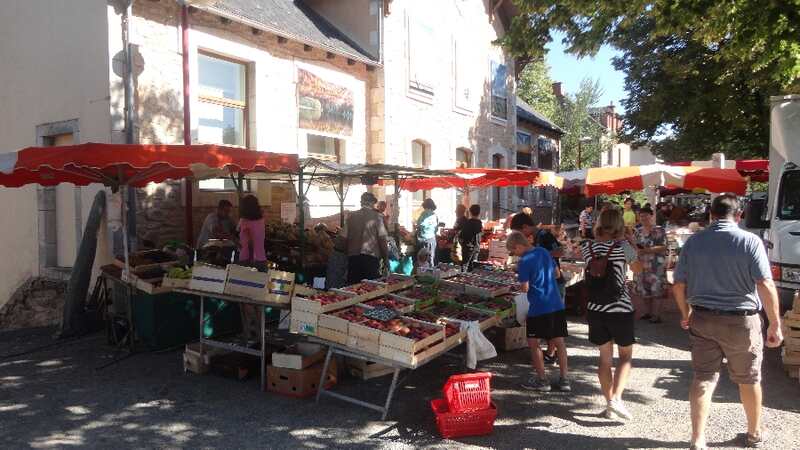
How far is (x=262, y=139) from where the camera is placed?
9.83m

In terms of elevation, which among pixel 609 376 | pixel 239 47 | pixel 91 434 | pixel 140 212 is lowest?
pixel 91 434

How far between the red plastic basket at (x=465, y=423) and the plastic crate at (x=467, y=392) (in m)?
0.04

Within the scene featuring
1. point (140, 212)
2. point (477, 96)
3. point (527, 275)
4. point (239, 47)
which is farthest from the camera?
point (477, 96)

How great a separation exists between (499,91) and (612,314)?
13.7m

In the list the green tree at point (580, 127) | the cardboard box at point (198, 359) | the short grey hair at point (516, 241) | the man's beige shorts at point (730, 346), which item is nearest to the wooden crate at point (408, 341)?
the short grey hair at point (516, 241)

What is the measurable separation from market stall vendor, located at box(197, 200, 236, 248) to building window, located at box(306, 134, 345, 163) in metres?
3.05

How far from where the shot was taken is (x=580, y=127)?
31.7m

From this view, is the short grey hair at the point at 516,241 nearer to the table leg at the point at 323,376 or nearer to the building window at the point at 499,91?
the table leg at the point at 323,376

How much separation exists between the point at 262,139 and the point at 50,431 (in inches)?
248

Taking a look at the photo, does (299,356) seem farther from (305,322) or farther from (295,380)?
(305,322)

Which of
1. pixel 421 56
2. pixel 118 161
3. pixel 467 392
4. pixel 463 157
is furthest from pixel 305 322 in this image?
pixel 463 157

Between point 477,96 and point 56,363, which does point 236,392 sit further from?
point 477,96

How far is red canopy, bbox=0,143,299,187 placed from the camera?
17.4 ft

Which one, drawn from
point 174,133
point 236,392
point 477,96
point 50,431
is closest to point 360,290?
point 236,392
